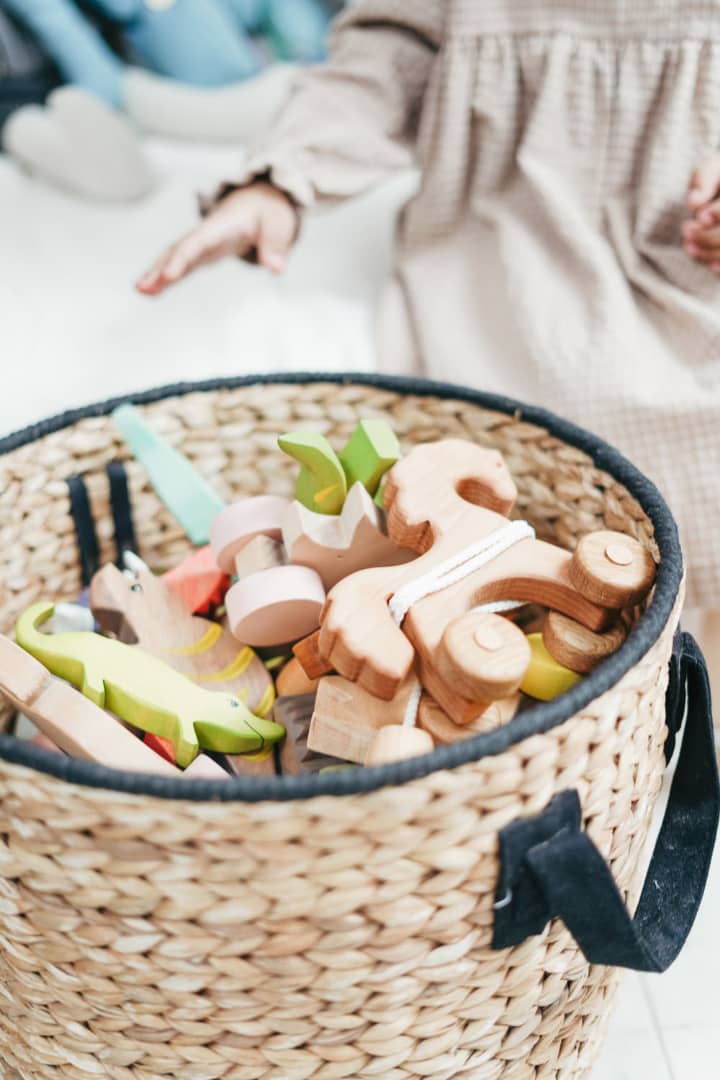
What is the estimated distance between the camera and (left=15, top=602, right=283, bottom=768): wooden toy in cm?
49

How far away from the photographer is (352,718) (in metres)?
0.48

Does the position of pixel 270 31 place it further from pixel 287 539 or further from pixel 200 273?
pixel 287 539

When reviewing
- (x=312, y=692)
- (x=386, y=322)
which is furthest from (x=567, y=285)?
(x=312, y=692)

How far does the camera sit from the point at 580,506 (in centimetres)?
61

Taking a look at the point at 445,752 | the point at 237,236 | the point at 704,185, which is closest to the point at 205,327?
the point at 237,236

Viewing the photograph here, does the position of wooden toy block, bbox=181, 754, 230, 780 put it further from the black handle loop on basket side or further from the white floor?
the white floor

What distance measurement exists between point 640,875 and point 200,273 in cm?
63

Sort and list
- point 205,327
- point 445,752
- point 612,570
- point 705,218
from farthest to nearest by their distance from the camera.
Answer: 1. point 205,327
2. point 705,218
3. point 612,570
4. point 445,752

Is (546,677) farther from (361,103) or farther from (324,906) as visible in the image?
(361,103)

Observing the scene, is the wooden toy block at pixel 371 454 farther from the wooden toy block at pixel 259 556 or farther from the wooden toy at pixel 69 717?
the wooden toy at pixel 69 717

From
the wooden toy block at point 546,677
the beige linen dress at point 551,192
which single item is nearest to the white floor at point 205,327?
the beige linen dress at point 551,192

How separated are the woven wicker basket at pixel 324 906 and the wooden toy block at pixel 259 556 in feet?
0.70

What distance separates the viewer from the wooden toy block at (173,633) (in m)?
0.58

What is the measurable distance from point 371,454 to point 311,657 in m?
0.13
